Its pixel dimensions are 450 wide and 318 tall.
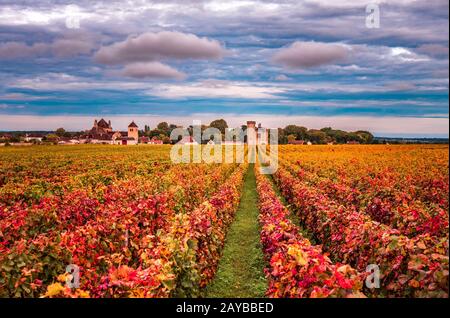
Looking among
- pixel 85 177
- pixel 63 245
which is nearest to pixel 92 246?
pixel 63 245

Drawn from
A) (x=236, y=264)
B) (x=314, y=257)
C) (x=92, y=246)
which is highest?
(x=314, y=257)

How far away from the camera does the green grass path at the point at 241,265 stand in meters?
8.13

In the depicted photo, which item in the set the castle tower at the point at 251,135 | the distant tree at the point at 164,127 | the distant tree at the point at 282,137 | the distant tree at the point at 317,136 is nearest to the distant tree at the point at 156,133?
the distant tree at the point at 164,127

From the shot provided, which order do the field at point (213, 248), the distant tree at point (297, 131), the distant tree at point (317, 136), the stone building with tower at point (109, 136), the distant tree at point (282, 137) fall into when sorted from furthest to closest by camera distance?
the stone building with tower at point (109, 136) < the distant tree at point (297, 131) < the distant tree at point (282, 137) < the distant tree at point (317, 136) < the field at point (213, 248)

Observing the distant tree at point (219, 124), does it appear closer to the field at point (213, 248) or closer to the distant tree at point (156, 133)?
the distant tree at point (156, 133)

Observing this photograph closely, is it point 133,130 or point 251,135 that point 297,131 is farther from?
point 133,130

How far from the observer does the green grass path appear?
26.7ft

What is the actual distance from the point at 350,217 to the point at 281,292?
382 centimetres

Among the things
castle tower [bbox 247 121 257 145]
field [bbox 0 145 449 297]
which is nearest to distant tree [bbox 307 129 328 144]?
castle tower [bbox 247 121 257 145]

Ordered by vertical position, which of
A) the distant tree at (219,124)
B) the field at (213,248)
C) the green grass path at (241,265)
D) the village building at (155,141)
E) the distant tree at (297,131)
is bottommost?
the green grass path at (241,265)

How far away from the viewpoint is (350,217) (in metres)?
7.81

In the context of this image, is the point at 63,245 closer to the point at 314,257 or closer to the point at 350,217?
the point at 314,257

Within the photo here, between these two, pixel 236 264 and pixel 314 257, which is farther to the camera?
pixel 236 264
